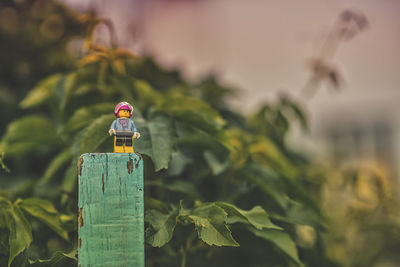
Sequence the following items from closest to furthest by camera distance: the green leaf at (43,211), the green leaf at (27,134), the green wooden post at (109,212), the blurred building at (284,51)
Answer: the green wooden post at (109,212) < the green leaf at (43,211) < the green leaf at (27,134) < the blurred building at (284,51)

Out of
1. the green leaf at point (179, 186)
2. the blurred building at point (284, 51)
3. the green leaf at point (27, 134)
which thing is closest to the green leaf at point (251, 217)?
the green leaf at point (179, 186)

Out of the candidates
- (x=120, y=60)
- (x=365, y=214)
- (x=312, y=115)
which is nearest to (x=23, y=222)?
(x=120, y=60)

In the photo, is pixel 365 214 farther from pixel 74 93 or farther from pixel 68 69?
pixel 68 69

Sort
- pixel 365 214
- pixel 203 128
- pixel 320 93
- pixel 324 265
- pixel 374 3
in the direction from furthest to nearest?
pixel 320 93, pixel 374 3, pixel 365 214, pixel 324 265, pixel 203 128

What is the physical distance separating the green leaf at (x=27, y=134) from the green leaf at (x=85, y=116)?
0.12 m

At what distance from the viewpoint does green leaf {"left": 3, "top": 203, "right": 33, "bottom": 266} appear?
0.57 metres

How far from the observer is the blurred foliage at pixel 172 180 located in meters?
0.61

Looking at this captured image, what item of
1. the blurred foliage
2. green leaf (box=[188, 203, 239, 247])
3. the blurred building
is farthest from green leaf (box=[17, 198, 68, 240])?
the blurred building

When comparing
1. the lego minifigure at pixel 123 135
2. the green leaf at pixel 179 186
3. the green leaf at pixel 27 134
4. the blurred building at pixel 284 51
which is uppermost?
the blurred building at pixel 284 51

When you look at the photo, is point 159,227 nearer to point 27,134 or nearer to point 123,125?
point 123,125

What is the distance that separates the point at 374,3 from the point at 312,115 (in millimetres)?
822

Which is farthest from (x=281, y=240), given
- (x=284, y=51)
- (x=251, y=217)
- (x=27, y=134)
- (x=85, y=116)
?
(x=284, y=51)

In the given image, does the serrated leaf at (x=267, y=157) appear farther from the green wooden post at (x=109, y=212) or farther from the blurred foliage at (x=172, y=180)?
the green wooden post at (x=109, y=212)

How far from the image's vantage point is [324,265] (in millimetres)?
969
